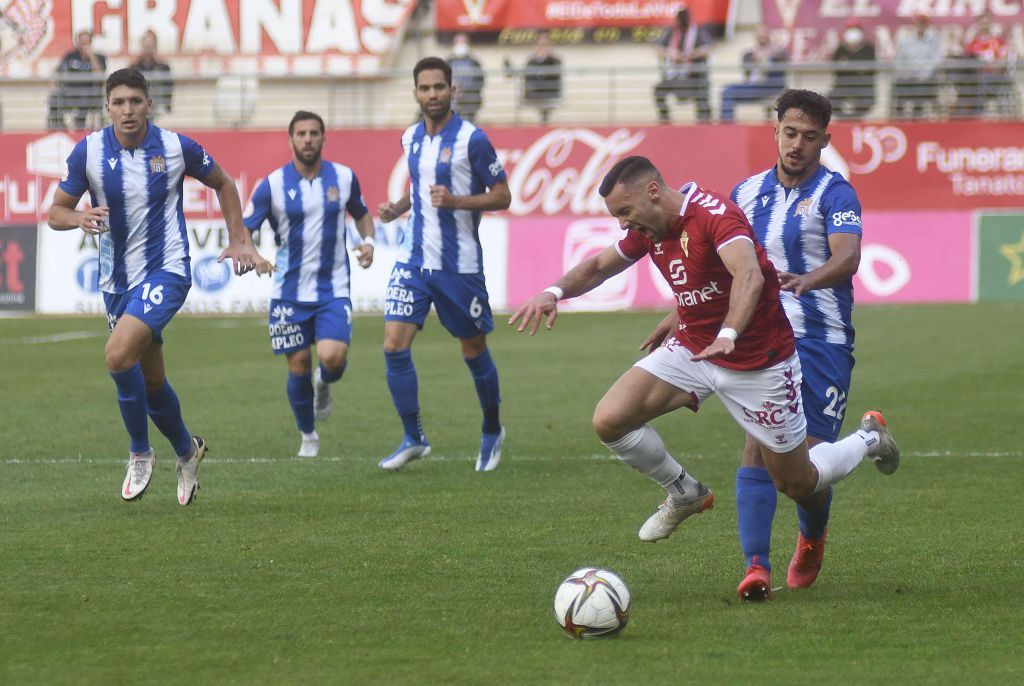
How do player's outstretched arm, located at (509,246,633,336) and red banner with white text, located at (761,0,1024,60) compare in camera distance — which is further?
red banner with white text, located at (761,0,1024,60)

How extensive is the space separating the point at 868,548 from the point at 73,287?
53.5 feet

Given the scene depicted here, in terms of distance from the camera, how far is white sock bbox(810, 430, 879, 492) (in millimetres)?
5977

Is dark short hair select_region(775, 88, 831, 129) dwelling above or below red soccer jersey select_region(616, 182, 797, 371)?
above

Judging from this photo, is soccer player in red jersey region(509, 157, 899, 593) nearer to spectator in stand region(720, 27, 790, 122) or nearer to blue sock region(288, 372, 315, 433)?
blue sock region(288, 372, 315, 433)

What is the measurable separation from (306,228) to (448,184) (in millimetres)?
1378

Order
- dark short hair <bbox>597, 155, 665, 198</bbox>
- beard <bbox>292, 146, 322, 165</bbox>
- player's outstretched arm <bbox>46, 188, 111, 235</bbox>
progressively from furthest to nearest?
beard <bbox>292, 146, 322, 165</bbox> < player's outstretched arm <bbox>46, 188, 111, 235</bbox> < dark short hair <bbox>597, 155, 665, 198</bbox>

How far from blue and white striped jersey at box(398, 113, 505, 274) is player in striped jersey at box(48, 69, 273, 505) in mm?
1581

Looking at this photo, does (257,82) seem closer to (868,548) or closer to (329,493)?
(329,493)

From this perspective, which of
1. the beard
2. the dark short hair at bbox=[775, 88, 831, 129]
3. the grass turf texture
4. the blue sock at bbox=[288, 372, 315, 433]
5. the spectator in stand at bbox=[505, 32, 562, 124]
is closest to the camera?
the grass turf texture

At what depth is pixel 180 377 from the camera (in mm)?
14211

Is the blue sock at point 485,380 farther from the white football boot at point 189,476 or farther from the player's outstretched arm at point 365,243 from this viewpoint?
the white football boot at point 189,476

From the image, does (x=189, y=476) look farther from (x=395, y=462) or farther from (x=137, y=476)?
(x=395, y=462)

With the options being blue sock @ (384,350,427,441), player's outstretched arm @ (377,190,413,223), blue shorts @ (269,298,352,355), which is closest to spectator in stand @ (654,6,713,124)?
blue shorts @ (269,298,352,355)

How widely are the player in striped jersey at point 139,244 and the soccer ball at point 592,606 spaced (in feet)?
10.7
